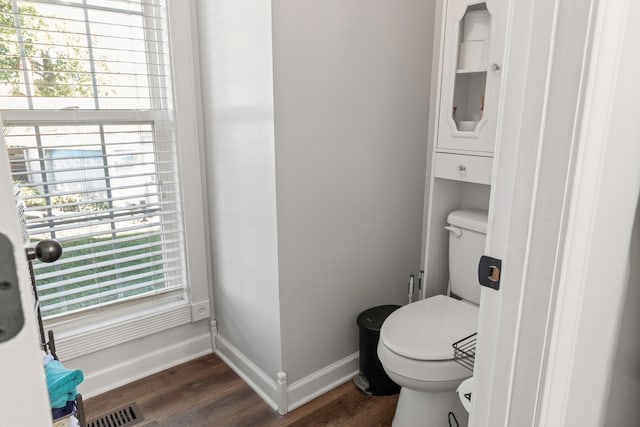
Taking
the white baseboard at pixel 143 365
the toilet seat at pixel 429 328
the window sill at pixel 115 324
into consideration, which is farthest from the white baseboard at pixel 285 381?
the toilet seat at pixel 429 328

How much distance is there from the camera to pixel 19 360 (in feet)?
1.16

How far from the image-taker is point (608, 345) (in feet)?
3.13

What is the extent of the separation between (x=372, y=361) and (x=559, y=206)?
142cm

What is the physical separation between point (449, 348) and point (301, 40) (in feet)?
4.06

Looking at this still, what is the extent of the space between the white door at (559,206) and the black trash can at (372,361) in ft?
3.42

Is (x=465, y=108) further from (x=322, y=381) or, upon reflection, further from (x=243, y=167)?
(x=322, y=381)

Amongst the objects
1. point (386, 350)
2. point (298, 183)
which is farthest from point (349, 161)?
point (386, 350)

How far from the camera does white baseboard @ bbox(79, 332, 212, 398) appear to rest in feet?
6.64

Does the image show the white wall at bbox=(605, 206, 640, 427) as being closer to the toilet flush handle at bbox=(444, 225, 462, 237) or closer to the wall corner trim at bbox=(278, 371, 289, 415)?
the toilet flush handle at bbox=(444, 225, 462, 237)

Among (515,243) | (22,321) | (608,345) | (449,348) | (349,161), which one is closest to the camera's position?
(22,321)

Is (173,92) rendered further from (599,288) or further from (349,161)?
(599,288)

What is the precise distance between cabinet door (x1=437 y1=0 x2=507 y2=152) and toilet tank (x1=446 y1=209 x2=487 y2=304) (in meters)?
0.32

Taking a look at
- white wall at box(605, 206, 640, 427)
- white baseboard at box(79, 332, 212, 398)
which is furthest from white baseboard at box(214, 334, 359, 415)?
white wall at box(605, 206, 640, 427)

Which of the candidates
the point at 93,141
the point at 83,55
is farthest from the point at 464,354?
the point at 83,55
